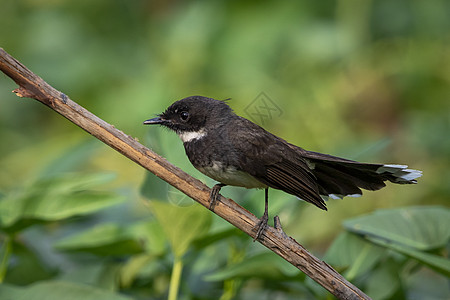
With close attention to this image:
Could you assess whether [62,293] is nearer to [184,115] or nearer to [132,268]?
[132,268]

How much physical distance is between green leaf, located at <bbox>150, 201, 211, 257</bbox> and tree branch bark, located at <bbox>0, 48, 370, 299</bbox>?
0.26 meters

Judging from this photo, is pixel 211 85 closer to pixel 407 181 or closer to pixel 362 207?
pixel 362 207

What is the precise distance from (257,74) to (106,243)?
335cm

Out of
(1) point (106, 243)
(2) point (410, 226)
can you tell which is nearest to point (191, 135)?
(1) point (106, 243)

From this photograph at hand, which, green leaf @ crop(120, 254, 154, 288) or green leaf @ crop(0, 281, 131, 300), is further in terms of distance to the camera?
green leaf @ crop(120, 254, 154, 288)

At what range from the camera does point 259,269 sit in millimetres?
2355

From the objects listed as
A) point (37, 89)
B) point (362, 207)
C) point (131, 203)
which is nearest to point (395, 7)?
point (362, 207)

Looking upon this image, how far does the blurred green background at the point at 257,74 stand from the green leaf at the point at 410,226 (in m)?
0.98

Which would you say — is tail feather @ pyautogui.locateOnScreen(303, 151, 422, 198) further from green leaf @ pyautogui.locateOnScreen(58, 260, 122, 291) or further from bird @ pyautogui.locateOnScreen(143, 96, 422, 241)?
green leaf @ pyautogui.locateOnScreen(58, 260, 122, 291)

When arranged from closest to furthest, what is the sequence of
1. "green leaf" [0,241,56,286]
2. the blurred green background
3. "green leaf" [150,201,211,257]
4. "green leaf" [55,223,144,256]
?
1. "green leaf" [150,201,211,257]
2. "green leaf" [55,223,144,256]
3. "green leaf" [0,241,56,286]
4. the blurred green background

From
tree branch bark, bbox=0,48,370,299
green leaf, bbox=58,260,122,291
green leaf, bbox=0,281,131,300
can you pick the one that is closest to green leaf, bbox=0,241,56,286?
green leaf, bbox=58,260,122,291

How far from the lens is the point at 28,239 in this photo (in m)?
3.06

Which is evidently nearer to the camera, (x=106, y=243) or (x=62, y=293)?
(x=62, y=293)

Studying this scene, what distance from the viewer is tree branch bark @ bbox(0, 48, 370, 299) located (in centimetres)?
190
